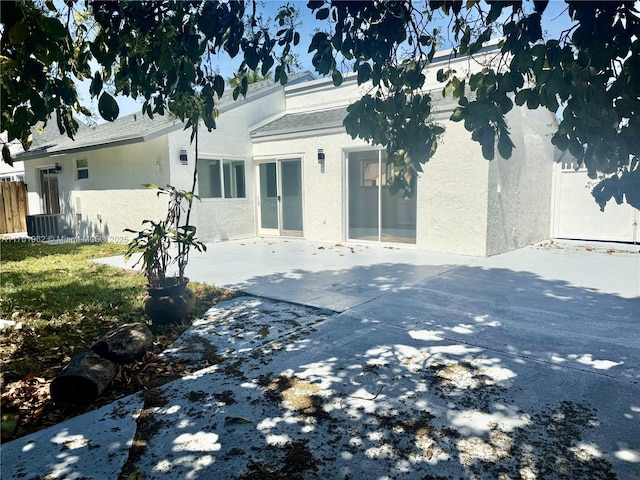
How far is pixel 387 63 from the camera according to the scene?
3.39 meters

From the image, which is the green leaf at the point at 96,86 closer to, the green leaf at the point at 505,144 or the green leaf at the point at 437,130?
the green leaf at the point at 437,130

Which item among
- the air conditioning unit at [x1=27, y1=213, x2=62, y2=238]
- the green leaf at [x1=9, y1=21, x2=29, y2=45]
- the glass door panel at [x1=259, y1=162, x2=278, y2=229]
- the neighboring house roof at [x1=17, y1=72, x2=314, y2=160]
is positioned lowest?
the air conditioning unit at [x1=27, y1=213, x2=62, y2=238]

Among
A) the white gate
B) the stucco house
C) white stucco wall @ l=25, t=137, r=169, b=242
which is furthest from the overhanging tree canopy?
the white gate

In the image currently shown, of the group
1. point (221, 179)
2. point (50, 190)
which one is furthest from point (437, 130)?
point (50, 190)

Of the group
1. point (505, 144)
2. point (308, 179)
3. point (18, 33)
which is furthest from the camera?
point (308, 179)

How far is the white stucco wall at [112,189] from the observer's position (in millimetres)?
12391

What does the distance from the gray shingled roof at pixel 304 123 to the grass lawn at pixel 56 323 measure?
625 cm

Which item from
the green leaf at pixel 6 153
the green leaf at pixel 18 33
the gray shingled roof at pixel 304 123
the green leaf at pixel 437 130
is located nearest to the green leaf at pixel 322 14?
the green leaf at pixel 437 130

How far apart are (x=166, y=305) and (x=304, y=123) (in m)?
8.80

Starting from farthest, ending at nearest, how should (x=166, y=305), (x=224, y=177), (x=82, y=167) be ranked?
(x=82, y=167)
(x=224, y=177)
(x=166, y=305)

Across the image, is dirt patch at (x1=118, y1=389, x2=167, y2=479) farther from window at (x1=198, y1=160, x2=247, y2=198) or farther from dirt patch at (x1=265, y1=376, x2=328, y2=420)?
window at (x1=198, y1=160, x2=247, y2=198)

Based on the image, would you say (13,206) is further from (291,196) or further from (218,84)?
(218,84)

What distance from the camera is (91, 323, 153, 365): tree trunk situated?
4.08 metres

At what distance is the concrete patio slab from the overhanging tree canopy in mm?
1644
